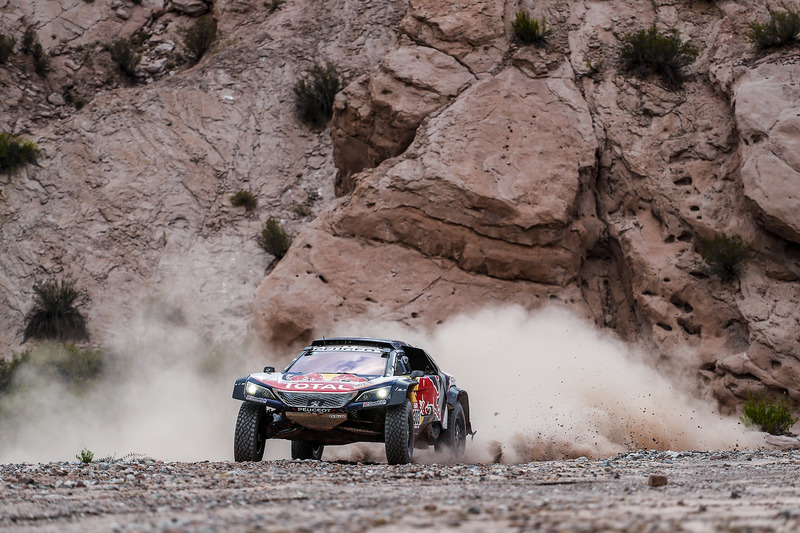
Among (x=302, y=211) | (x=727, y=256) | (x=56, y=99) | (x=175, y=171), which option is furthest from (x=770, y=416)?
(x=56, y=99)

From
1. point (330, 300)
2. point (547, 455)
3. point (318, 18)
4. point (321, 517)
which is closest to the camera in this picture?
point (321, 517)

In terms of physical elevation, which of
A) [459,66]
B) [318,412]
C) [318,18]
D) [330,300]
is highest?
[318,18]

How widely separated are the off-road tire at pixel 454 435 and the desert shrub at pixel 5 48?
23.7m

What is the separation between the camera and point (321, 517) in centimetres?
412

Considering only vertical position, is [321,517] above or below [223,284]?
below

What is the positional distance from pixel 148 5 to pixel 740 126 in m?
23.8

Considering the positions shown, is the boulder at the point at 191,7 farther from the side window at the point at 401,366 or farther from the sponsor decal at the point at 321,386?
the sponsor decal at the point at 321,386

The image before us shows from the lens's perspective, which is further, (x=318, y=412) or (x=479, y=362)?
(x=479, y=362)

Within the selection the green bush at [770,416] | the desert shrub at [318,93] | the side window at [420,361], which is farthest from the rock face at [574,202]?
the desert shrub at [318,93]

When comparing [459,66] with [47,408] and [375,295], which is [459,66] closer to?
[375,295]

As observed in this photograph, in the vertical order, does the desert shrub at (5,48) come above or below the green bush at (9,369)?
above

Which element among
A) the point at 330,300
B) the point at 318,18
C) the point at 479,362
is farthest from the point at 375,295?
the point at 318,18

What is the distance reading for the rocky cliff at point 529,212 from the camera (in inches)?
619

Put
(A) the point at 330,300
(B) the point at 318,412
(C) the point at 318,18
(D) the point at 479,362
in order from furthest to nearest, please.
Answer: (C) the point at 318,18 → (A) the point at 330,300 → (D) the point at 479,362 → (B) the point at 318,412
